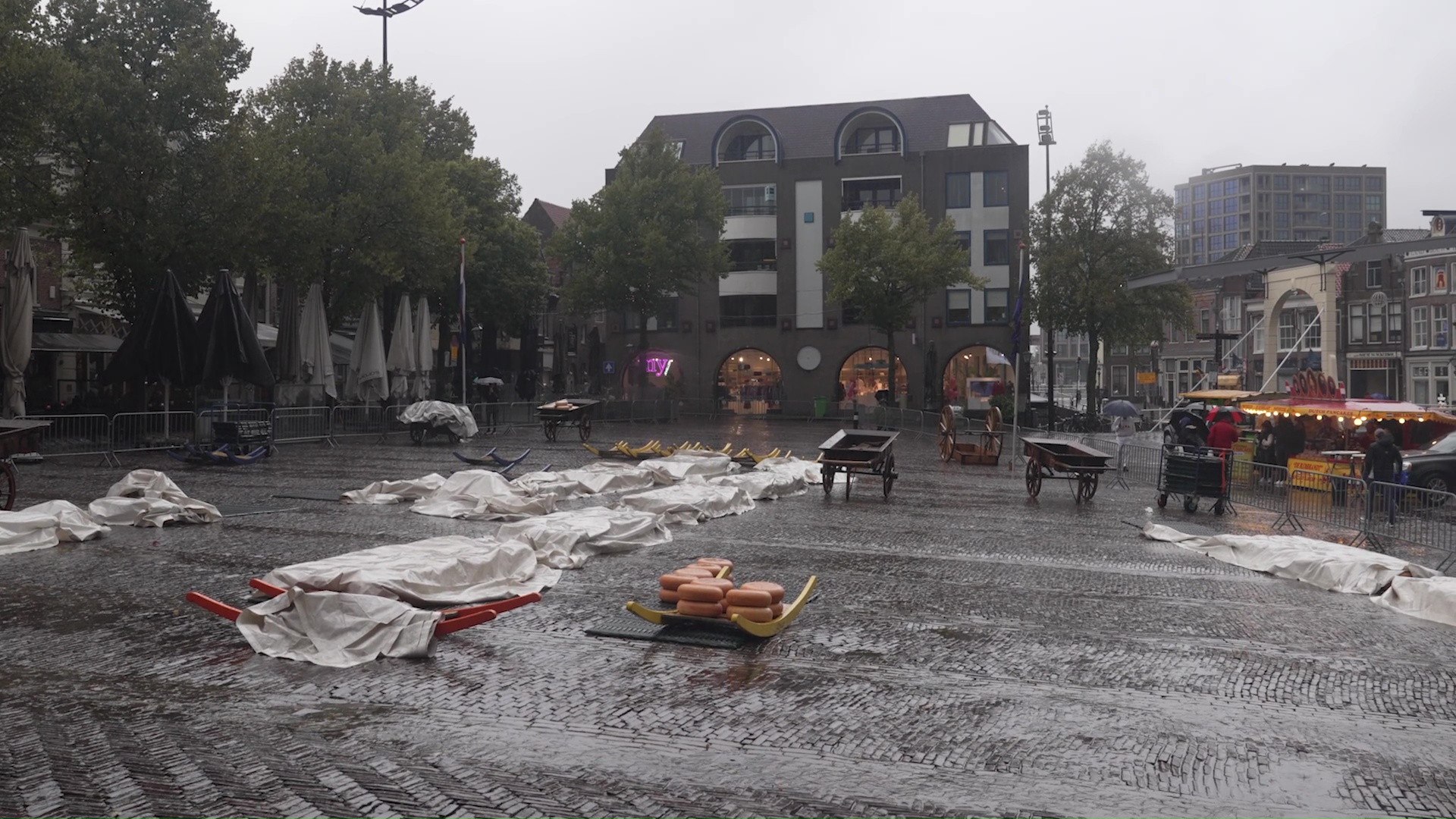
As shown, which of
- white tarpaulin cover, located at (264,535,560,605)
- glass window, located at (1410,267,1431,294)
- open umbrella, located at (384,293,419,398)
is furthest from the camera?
glass window, located at (1410,267,1431,294)

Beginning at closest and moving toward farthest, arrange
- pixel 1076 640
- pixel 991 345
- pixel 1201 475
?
pixel 1076 640
pixel 1201 475
pixel 991 345

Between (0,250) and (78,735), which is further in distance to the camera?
(0,250)

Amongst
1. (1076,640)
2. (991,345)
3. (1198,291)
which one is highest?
(1198,291)

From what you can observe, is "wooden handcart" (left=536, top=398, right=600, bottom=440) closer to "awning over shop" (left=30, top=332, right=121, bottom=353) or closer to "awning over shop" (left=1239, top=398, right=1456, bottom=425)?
"awning over shop" (left=30, top=332, right=121, bottom=353)

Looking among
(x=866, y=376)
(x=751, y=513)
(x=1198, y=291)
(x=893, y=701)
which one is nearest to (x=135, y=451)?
(x=751, y=513)

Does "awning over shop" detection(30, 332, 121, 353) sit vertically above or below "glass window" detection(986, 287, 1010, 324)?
below

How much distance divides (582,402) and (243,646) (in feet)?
85.7

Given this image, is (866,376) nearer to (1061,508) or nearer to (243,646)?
(1061,508)

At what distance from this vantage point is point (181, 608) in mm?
8977

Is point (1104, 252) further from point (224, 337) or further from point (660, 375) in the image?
point (224, 337)

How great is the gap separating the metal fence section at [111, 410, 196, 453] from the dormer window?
136 ft

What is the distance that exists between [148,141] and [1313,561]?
86.7ft

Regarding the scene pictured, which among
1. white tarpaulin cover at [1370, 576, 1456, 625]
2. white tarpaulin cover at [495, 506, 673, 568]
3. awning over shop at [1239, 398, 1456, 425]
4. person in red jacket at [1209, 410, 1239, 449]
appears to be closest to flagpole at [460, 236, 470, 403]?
person in red jacket at [1209, 410, 1239, 449]

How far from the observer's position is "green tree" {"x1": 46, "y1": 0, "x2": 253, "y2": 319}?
2638cm
